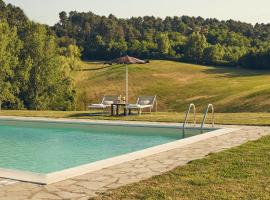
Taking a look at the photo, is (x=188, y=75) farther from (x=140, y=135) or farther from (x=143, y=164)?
(x=143, y=164)

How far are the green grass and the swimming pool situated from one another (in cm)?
223

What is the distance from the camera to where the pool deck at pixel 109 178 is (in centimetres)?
545

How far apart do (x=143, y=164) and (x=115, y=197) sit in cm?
219

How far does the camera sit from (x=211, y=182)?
591 centimetres

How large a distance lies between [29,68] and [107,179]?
24.9 m

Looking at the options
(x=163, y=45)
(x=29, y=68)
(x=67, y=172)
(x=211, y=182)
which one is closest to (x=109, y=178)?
(x=67, y=172)

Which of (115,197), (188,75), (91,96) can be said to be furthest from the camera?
(188,75)

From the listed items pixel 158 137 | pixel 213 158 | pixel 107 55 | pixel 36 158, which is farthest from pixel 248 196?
pixel 107 55

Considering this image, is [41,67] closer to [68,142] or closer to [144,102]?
[144,102]

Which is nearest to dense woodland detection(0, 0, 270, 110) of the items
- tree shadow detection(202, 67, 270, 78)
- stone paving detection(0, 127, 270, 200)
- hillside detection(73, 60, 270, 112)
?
tree shadow detection(202, 67, 270, 78)

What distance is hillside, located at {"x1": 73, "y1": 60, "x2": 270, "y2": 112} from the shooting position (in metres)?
38.8

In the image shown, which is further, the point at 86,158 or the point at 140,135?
the point at 140,135

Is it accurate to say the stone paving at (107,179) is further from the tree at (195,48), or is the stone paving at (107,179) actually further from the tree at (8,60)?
the tree at (195,48)

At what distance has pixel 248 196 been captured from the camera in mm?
5227
